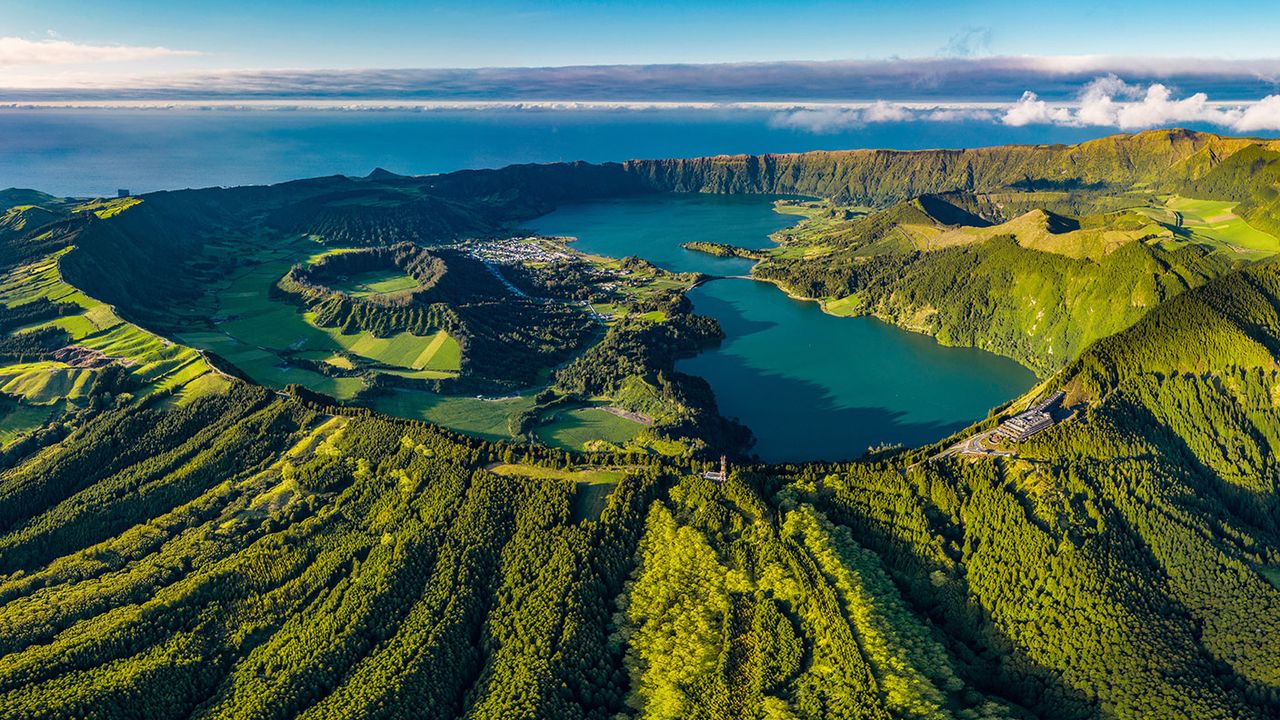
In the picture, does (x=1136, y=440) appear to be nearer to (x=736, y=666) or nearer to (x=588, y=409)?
(x=736, y=666)

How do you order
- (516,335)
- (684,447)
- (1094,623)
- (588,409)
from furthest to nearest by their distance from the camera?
(516,335)
(588,409)
(684,447)
(1094,623)

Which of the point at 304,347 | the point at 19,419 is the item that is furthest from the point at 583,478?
the point at 304,347

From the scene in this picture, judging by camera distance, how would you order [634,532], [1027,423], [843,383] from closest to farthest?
1. [634,532]
2. [1027,423]
3. [843,383]

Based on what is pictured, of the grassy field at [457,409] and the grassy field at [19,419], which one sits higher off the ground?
the grassy field at [19,419]

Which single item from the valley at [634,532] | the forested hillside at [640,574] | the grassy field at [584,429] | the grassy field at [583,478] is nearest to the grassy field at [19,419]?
the valley at [634,532]

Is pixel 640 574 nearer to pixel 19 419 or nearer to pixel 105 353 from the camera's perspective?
pixel 19 419

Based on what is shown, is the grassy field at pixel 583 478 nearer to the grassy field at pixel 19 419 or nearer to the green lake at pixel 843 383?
the green lake at pixel 843 383

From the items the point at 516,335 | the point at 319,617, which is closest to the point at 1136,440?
the point at 319,617

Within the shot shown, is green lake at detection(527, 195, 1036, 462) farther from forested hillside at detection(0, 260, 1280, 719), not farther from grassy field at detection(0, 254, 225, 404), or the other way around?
grassy field at detection(0, 254, 225, 404)
